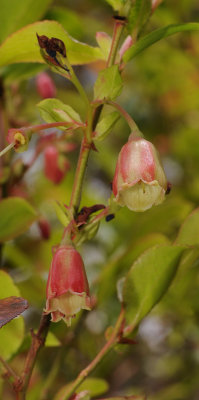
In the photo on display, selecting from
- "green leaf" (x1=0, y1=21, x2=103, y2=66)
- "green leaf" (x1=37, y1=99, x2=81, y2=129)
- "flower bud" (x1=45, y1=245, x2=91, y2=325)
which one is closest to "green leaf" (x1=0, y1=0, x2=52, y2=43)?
"green leaf" (x1=0, y1=21, x2=103, y2=66)

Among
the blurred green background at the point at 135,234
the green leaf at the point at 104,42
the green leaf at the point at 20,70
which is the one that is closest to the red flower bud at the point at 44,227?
the blurred green background at the point at 135,234

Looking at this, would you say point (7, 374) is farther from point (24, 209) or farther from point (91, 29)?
point (91, 29)

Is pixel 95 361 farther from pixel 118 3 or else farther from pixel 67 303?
pixel 118 3

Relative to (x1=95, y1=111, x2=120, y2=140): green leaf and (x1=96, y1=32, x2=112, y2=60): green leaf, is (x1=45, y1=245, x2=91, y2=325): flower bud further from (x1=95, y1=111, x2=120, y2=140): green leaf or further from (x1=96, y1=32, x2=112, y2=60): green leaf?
(x1=96, y1=32, x2=112, y2=60): green leaf

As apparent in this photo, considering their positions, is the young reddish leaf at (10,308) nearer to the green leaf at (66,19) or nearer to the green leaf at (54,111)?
→ the green leaf at (54,111)

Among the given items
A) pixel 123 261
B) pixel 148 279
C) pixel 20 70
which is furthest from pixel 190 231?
pixel 20 70

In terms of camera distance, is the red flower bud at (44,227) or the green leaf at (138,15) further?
the red flower bud at (44,227)
